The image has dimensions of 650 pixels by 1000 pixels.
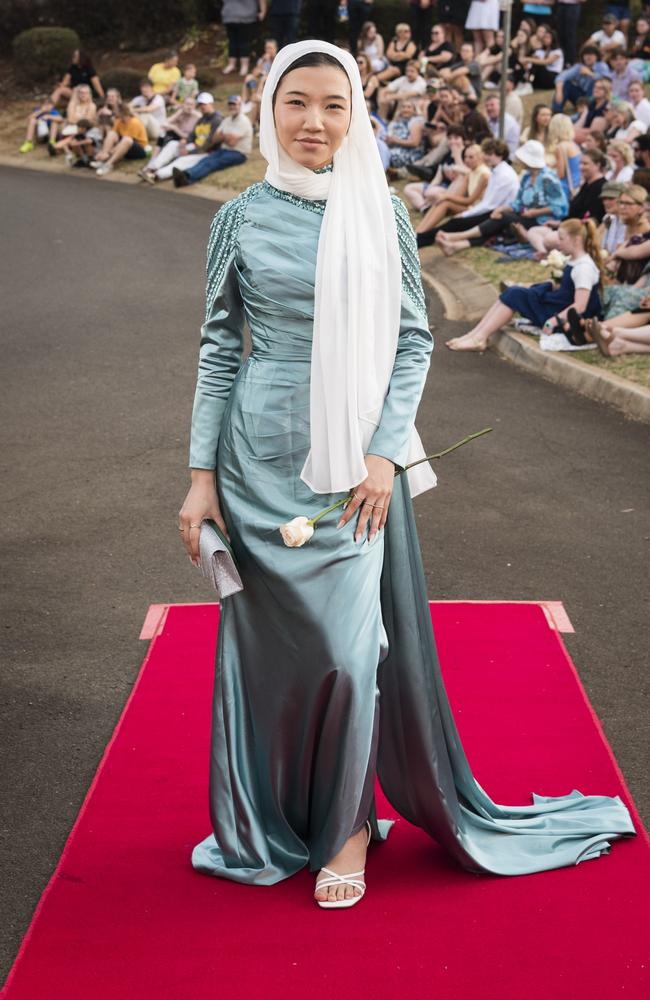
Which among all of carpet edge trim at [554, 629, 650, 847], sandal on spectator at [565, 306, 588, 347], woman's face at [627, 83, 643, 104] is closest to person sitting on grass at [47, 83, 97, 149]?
woman's face at [627, 83, 643, 104]

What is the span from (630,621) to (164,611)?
2.15m

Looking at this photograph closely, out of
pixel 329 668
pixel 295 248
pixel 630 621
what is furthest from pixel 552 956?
pixel 630 621

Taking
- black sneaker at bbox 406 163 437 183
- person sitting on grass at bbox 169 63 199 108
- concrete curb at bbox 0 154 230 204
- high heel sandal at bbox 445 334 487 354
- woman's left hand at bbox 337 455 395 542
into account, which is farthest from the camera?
person sitting on grass at bbox 169 63 199 108

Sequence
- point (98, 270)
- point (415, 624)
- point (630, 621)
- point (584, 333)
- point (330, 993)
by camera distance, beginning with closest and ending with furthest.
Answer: point (330, 993) → point (415, 624) → point (630, 621) → point (584, 333) → point (98, 270)

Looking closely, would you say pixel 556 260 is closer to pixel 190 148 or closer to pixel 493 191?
pixel 493 191

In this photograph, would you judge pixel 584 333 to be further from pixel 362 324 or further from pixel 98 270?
pixel 362 324

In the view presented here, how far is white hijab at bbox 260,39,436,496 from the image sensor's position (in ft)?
10.6

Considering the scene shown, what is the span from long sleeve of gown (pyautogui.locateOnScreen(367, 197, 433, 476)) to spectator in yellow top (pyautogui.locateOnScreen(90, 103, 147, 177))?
19254 mm

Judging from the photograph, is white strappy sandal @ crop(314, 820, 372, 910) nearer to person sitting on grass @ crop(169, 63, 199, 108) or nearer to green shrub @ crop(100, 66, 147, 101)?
person sitting on grass @ crop(169, 63, 199, 108)

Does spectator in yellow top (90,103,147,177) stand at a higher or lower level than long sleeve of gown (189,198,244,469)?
lower

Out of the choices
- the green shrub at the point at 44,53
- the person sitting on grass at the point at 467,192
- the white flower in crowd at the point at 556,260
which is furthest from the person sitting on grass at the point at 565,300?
the green shrub at the point at 44,53

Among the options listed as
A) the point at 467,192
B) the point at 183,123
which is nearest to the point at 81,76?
the point at 183,123

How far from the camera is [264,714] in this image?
3512mm

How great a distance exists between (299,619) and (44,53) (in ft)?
93.0
